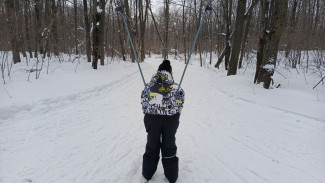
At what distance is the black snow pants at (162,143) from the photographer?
2.93 meters

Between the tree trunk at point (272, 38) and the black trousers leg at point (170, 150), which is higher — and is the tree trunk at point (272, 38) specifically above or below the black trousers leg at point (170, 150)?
above

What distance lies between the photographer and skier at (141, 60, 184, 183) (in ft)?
9.45

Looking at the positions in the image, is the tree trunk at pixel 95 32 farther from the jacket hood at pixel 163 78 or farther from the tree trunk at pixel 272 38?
the jacket hood at pixel 163 78

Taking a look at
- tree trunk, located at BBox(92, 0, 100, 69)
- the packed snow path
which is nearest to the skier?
the packed snow path

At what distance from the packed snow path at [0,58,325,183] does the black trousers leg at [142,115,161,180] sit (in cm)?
27

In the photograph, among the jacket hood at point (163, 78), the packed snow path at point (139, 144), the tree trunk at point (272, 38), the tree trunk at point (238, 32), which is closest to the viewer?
the jacket hood at point (163, 78)

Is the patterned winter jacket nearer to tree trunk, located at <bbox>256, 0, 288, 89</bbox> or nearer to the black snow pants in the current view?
the black snow pants

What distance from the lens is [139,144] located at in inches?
169

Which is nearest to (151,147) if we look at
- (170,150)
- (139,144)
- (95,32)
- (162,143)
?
(162,143)

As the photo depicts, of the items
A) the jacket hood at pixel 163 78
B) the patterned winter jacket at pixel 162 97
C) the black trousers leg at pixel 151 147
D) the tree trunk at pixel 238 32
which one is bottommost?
the black trousers leg at pixel 151 147

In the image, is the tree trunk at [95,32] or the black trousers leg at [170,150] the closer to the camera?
the black trousers leg at [170,150]

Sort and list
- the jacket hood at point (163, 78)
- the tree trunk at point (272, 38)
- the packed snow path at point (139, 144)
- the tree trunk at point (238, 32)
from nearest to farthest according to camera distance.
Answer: the jacket hood at point (163, 78), the packed snow path at point (139, 144), the tree trunk at point (272, 38), the tree trunk at point (238, 32)

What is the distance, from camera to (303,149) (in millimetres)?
3994

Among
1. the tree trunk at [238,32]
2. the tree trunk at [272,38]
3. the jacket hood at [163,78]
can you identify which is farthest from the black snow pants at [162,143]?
the tree trunk at [238,32]
